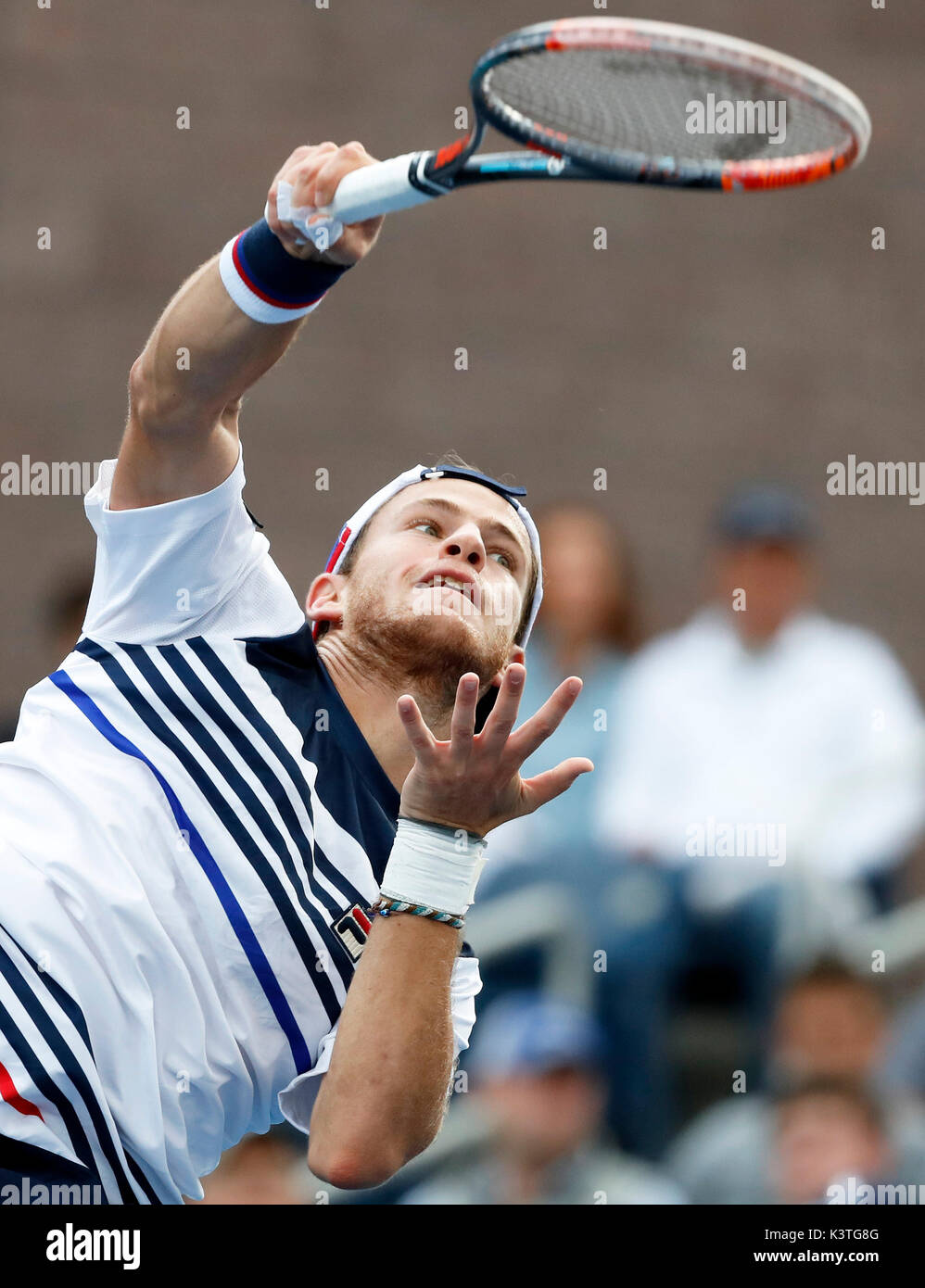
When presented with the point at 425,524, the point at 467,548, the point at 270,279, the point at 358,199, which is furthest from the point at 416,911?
the point at 358,199

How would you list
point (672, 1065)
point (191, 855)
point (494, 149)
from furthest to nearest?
1. point (494, 149)
2. point (672, 1065)
3. point (191, 855)

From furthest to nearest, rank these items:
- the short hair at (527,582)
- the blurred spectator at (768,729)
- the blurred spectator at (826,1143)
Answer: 1. the blurred spectator at (768,729)
2. the blurred spectator at (826,1143)
3. the short hair at (527,582)

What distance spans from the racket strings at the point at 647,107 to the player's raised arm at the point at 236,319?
0.38 metres

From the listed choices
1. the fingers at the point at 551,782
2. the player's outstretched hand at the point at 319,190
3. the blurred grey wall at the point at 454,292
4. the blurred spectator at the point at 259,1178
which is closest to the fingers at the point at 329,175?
the player's outstretched hand at the point at 319,190

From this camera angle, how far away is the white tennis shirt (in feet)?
10.4

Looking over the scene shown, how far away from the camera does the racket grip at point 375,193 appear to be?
301 centimetres

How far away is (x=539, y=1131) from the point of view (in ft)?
15.5

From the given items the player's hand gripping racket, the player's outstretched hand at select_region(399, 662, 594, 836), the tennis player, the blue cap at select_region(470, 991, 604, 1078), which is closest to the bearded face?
the tennis player

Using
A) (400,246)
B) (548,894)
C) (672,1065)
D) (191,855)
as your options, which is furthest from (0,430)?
(191,855)

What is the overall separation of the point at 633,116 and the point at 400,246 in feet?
16.2

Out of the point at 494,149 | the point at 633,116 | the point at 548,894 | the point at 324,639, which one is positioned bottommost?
the point at 548,894

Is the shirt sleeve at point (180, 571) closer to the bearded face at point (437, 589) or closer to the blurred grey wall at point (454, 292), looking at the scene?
the bearded face at point (437, 589)
